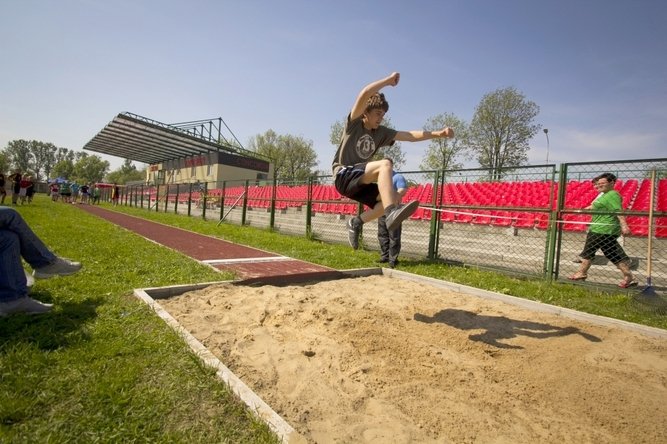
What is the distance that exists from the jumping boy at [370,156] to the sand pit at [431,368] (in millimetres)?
1103

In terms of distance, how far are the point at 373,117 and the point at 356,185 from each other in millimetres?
753

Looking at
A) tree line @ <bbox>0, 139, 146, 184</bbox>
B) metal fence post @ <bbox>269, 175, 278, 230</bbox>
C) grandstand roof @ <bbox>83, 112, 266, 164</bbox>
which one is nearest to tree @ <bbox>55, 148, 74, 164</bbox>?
tree line @ <bbox>0, 139, 146, 184</bbox>

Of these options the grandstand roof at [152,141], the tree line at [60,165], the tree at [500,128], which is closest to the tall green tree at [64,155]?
the tree line at [60,165]

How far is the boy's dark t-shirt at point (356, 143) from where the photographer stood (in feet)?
12.6

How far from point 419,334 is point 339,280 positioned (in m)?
2.15

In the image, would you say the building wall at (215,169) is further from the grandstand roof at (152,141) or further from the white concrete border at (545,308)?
the white concrete border at (545,308)

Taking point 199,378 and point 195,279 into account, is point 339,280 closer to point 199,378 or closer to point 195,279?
point 195,279

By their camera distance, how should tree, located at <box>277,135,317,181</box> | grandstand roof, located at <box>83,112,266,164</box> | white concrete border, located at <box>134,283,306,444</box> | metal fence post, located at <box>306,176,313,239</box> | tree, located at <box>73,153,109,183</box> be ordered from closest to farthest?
white concrete border, located at <box>134,283,306,444</box> → metal fence post, located at <box>306,176,313,239</box> → grandstand roof, located at <box>83,112,266,164</box> → tree, located at <box>277,135,317,181</box> → tree, located at <box>73,153,109,183</box>

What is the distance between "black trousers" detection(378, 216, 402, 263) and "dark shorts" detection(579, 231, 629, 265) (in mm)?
3061

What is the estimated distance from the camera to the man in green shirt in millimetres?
5426

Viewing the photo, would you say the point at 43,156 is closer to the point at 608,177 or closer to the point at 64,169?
the point at 64,169

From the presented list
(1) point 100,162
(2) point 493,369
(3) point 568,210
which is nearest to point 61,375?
(2) point 493,369

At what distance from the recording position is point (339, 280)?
5.15 m

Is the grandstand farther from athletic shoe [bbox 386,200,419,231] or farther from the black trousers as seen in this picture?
athletic shoe [bbox 386,200,419,231]
